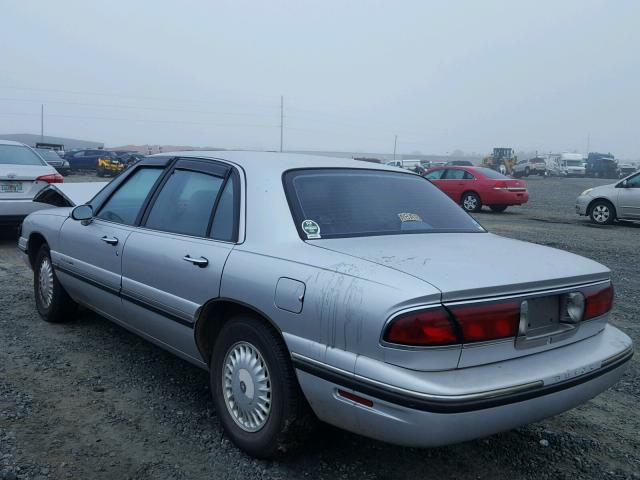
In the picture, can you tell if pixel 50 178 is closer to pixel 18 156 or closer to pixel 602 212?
pixel 18 156

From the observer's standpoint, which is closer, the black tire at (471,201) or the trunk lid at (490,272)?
the trunk lid at (490,272)

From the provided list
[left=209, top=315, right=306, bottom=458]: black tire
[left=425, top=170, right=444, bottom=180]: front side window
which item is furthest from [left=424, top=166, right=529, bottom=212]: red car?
[left=209, top=315, right=306, bottom=458]: black tire

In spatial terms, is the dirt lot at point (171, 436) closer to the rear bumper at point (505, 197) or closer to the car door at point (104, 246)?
the car door at point (104, 246)

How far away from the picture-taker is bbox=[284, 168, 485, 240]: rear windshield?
3120 mm

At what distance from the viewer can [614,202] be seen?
559 inches

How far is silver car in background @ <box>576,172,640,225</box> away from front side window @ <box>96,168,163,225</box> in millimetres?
12793

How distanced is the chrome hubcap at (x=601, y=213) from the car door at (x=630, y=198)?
35 cm

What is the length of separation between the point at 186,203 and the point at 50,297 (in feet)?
6.89

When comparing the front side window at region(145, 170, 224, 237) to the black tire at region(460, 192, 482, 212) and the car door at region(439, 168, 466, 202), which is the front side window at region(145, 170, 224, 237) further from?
the car door at region(439, 168, 466, 202)

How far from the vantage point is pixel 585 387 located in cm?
273

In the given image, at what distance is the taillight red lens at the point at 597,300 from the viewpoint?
2848 mm

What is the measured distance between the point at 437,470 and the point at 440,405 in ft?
2.85

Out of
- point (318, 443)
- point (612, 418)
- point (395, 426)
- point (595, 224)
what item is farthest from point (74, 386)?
point (595, 224)

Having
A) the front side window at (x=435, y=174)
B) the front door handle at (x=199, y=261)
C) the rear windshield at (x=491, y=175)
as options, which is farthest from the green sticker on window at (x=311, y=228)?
the front side window at (x=435, y=174)
